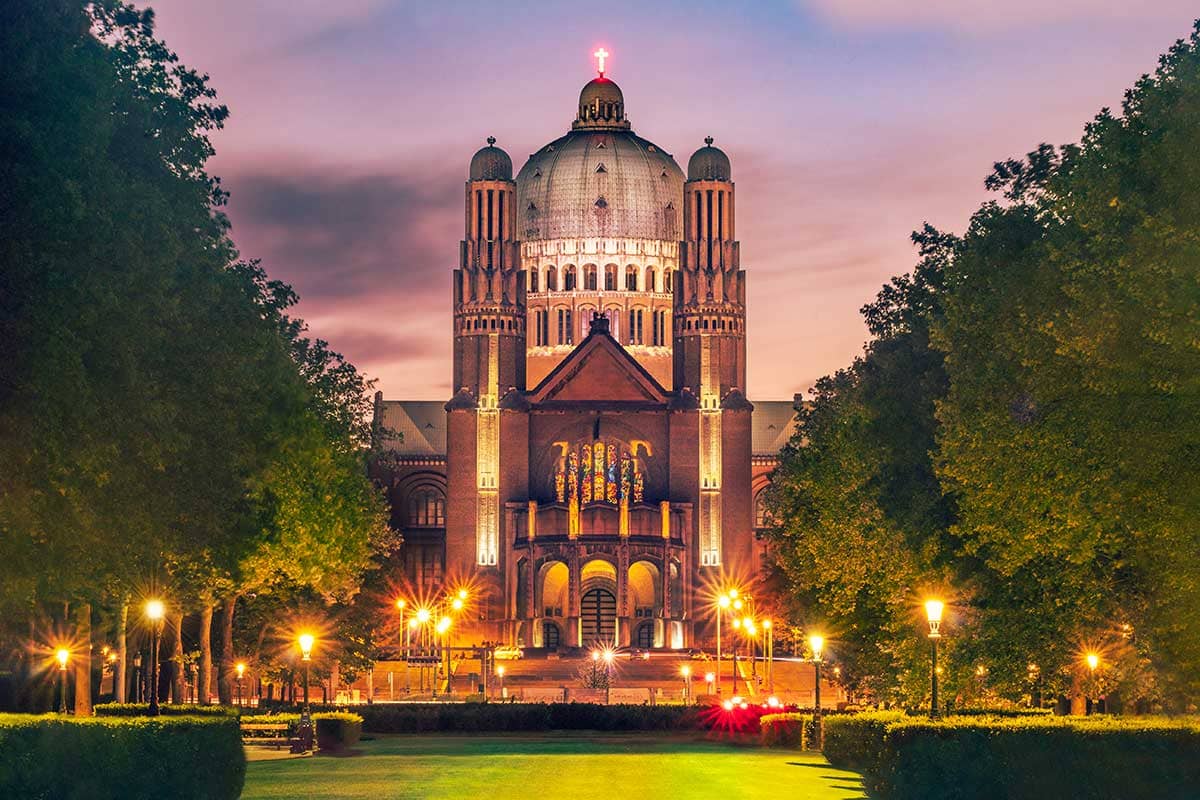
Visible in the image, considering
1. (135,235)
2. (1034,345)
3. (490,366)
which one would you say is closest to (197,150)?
(135,235)

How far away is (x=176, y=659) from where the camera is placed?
65.5m

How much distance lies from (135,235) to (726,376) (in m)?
112

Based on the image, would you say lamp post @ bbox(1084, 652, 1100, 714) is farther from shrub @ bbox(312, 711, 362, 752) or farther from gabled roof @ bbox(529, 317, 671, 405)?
gabled roof @ bbox(529, 317, 671, 405)

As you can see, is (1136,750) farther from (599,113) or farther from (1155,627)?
(599,113)

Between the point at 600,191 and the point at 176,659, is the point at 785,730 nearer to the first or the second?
the point at 176,659

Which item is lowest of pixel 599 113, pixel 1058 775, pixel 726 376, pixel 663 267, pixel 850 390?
pixel 1058 775

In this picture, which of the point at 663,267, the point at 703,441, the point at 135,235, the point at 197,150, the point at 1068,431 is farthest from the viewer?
the point at 663,267

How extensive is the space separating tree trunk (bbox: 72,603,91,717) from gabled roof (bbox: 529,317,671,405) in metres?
90.9

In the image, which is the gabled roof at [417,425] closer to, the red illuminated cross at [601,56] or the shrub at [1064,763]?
the red illuminated cross at [601,56]

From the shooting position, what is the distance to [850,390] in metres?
72.9

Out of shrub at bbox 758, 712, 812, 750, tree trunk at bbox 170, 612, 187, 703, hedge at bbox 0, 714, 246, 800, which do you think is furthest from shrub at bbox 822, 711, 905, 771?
tree trunk at bbox 170, 612, 187, 703

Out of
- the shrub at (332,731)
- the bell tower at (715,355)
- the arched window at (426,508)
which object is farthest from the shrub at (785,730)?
the arched window at (426,508)

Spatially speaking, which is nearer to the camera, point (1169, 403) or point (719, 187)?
point (1169, 403)

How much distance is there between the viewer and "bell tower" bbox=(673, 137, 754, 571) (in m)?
144
